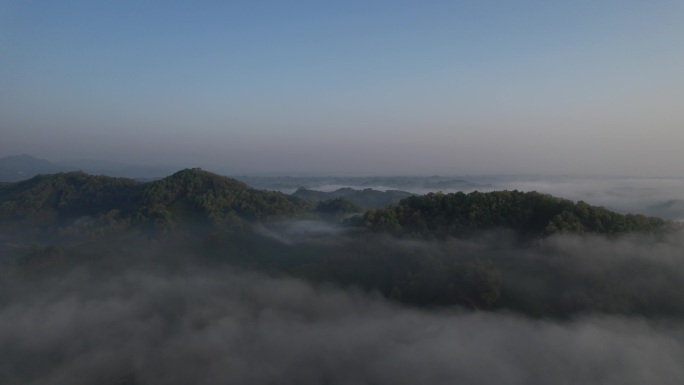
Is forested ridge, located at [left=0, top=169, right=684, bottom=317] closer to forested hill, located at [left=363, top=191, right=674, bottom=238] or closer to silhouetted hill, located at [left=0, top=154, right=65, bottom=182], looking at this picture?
forested hill, located at [left=363, top=191, right=674, bottom=238]

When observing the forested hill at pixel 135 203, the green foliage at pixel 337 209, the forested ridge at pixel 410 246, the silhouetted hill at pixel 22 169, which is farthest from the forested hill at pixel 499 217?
the silhouetted hill at pixel 22 169

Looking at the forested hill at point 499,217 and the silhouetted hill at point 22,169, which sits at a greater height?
the silhouetted hill at point 22,169

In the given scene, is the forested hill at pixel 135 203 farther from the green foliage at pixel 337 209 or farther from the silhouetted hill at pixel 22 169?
the silhouetted hill at pixel 22 169

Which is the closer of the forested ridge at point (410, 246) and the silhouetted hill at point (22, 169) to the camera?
the forested ridge at point (410, 246)

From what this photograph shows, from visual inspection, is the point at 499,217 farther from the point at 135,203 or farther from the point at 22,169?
the point at 22,169

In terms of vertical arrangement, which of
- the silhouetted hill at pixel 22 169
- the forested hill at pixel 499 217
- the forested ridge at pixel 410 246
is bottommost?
the forested ridge at pixel 410 246

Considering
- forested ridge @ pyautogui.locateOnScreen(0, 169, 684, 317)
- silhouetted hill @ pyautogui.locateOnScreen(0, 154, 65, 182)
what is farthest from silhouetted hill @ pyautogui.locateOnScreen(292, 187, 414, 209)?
silhouetted hill @ pyautogui.locateOnScreen(0, 154, 65, 182)

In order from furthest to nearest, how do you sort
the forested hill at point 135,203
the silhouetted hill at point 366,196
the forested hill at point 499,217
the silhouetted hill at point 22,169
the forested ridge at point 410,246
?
1. the silhouetted hill at point 22,169
2. the silhouetted hill at point 366,196
3. the forested hill at point 135,203
4. the forested hill at point 499,217
5. the forested ridge at point 410,246

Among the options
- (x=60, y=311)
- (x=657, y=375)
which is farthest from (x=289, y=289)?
(x=657, y=375)
